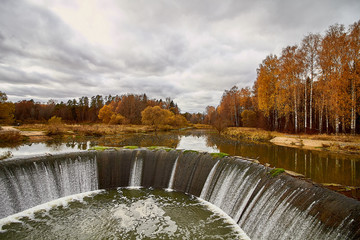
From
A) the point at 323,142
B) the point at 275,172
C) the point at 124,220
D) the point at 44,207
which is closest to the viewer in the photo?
the point at 275,172

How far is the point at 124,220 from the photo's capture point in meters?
7.75

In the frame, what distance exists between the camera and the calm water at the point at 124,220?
6820 millimetres

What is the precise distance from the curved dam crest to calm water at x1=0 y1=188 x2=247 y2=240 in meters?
0.62

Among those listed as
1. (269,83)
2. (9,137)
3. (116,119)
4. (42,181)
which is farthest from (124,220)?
(116,119)

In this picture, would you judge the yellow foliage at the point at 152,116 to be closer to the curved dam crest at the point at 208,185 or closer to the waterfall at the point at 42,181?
the curved dam crest at the point at 208,185

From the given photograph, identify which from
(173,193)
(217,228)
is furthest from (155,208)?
(217,228)

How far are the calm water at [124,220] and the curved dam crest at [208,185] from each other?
24.4 inches

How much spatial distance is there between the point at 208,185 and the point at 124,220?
4187mm

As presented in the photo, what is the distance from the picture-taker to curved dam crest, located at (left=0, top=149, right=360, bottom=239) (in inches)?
200

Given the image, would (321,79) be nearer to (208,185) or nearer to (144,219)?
(208,185)

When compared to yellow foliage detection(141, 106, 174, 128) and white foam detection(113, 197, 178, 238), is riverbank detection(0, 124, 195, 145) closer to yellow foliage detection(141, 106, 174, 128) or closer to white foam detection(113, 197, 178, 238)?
yellow foliage detection(141, 106, 174, 128)

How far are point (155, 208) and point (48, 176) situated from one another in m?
5.51

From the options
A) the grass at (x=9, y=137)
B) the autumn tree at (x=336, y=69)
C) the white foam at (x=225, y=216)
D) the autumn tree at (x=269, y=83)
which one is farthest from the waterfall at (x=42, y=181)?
the autumn tree at (x=269, y=83)

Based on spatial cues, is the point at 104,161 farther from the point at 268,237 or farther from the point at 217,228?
the point at 268,237
